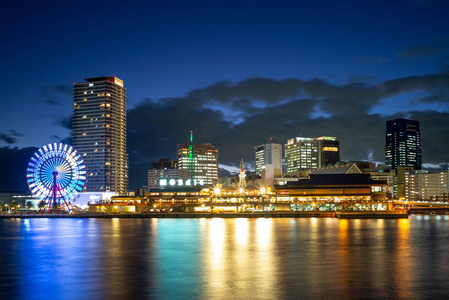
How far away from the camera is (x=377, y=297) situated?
91.0 ft

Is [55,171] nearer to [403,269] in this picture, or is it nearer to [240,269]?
[240,269]

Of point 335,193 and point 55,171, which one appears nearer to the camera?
point 55,171

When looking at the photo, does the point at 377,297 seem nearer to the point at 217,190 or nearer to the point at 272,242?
the point at 272,242

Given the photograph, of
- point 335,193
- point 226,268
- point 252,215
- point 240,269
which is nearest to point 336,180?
point 335,193

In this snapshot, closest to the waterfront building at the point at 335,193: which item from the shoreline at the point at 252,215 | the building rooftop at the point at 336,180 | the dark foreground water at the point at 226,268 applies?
the building rooftop at the point at 336,180

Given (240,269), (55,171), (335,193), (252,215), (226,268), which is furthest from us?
(335,193)

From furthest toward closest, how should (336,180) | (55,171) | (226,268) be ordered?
1. (336,180)
2. (55,171)
3. (226,268)

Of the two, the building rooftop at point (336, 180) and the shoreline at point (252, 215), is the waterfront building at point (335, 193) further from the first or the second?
the shoreline at point (252, 215)

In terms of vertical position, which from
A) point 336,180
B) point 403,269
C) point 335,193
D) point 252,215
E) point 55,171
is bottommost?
point 252,215

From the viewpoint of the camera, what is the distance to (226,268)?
3866cm

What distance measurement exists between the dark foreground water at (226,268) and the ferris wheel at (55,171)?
66.9 m

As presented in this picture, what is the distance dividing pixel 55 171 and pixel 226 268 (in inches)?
3984

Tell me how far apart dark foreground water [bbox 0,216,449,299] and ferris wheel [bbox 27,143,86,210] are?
66.9 m

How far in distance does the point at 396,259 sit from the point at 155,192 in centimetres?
13089
